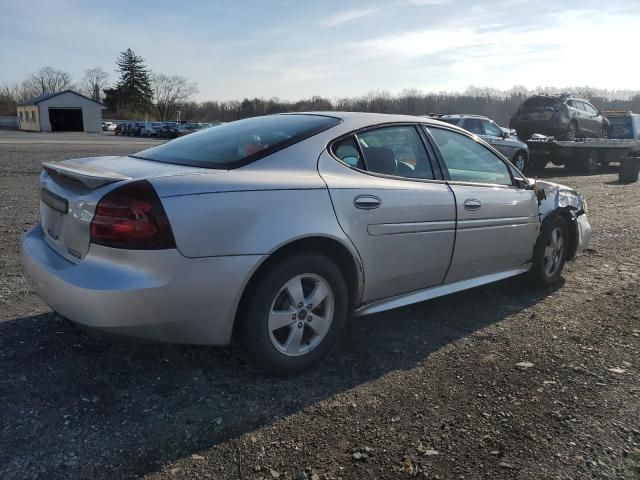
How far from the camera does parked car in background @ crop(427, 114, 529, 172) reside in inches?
564

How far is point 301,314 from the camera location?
3068 millimetres

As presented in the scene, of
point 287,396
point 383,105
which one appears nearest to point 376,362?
point 287,396

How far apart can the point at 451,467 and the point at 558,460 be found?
52 cm

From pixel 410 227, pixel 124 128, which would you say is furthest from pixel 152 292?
pixel 124 128

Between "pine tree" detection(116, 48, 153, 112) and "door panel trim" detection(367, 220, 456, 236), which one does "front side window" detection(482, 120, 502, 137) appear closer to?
"door panel trim" detection(367, 220, 456, 236)

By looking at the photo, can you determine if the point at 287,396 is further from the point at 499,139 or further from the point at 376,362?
the point at 499,139

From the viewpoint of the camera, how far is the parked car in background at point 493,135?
47.0ft

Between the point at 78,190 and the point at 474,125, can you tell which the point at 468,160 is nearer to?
the point at 78,190

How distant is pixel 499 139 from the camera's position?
14961mm

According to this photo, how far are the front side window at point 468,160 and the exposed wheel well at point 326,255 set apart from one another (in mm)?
1210

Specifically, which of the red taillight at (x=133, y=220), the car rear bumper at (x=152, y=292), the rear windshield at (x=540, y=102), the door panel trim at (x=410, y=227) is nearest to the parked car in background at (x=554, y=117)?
the rear windshield at (x=540, y=102)

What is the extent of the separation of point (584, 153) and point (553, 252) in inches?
556

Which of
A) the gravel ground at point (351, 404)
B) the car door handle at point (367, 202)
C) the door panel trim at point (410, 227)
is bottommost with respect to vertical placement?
the gravel ground at point (351, 404)

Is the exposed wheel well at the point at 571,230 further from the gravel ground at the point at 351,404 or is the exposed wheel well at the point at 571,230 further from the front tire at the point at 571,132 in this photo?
the front tire at the point at 571,132
